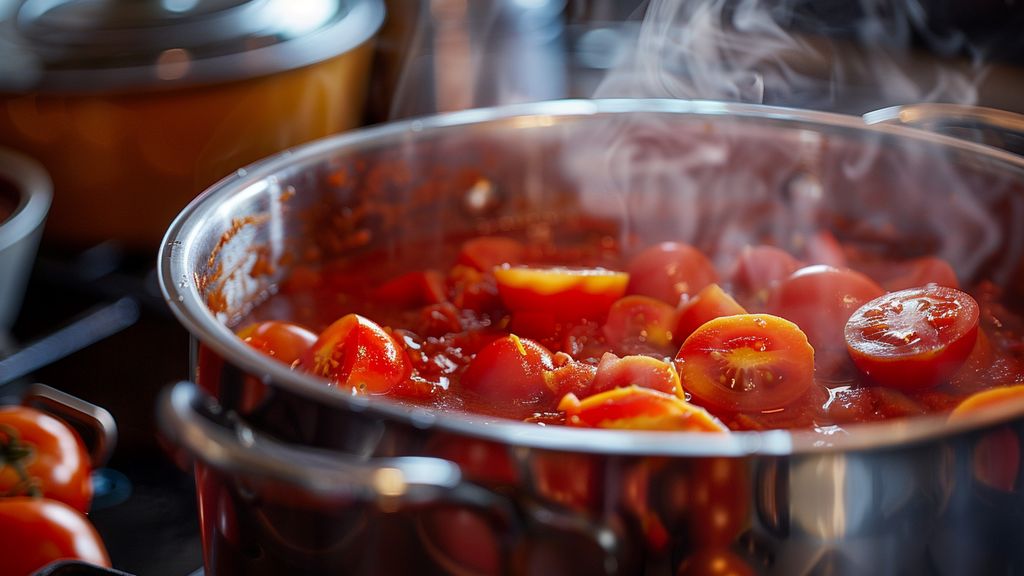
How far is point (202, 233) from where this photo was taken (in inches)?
38.4

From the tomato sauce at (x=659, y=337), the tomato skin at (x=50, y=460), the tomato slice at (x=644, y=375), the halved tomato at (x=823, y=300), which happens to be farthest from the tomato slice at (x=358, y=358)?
the halved tomato at (x=823, y=300)

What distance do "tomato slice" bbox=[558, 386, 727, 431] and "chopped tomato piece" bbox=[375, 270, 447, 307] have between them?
526 mm

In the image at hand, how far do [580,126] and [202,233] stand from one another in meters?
0.60

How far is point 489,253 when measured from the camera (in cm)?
141

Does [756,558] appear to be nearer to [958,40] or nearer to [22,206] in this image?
[22,206]

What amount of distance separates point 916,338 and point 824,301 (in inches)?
5.6

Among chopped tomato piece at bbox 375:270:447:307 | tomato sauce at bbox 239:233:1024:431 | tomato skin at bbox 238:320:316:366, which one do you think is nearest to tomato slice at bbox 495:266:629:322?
tomato sauce at bbox 239:233:1024:431

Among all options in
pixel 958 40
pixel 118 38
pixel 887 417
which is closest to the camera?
pixel 887 417

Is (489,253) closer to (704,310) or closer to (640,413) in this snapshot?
(704,310)

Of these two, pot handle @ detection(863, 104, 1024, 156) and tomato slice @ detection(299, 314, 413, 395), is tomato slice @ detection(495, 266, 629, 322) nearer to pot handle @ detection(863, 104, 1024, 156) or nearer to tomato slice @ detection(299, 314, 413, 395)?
tomato slice @ detection(299, 314, 413, 395)

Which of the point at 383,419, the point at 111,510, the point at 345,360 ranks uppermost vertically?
the point at 383,419

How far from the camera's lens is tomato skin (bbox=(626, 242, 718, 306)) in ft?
4.03

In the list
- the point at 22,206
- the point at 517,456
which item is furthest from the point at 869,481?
the point at 22,206

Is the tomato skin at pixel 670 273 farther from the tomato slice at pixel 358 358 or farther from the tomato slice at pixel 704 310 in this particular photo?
the tomato slice at pixel 358 358
